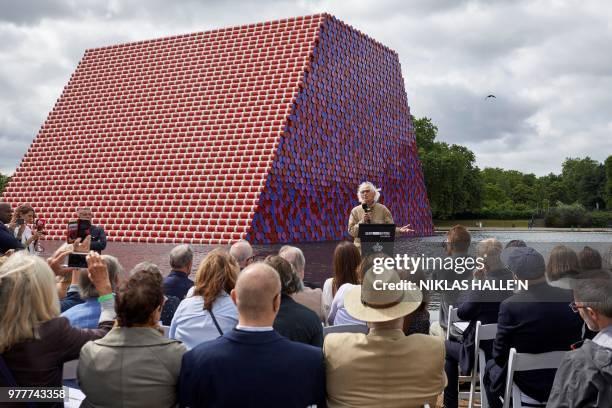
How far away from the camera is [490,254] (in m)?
4.73

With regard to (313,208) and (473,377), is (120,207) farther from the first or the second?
(473,377)

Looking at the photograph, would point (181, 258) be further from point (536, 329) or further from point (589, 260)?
point (589, 260)

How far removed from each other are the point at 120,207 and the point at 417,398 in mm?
24126

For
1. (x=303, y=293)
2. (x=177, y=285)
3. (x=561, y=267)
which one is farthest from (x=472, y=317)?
(x=177, y=285)

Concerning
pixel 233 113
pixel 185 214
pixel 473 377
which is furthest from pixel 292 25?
pixel 473 377

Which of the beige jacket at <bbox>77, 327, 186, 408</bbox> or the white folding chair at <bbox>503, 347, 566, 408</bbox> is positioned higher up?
the beige jacket at <bbox>77, 327, 186, 408</bbox>

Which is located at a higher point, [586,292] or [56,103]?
[56,103]

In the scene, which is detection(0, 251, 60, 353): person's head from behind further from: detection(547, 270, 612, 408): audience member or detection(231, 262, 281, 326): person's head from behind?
detection(547, 270, 612, 408): audience member

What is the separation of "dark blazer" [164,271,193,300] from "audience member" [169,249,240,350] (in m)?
1.12

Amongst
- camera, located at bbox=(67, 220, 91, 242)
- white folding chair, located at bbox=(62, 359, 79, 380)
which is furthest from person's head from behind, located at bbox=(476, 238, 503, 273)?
camera, located at bbox=(67, 220, 91, 242)

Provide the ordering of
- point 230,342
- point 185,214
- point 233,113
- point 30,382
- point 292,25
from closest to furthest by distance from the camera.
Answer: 1. point 230,342
2. point 30,382
3. point 185,214
4. point 233,113
5. point 292,25

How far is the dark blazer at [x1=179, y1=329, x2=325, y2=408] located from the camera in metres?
2.62

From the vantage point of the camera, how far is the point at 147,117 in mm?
27891

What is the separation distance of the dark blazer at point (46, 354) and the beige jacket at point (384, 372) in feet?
4.19
